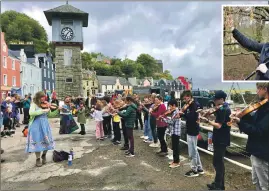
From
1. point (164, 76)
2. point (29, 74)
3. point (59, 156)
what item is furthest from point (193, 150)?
point (164, 76)

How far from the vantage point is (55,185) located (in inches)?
204

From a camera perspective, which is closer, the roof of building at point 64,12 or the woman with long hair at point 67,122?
the woman with long hair at point 67,122

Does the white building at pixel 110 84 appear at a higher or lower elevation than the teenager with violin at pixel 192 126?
higher

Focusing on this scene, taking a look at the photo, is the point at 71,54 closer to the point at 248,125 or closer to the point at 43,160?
the point at 43,160

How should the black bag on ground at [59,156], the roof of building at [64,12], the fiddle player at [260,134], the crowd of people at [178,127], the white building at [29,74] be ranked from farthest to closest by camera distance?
the white building at [29,74] → the roof of building at [64,12] → the black bag on ground at [59,156] → the crowd of people at [178,127] → the fiddle player at [260,134]

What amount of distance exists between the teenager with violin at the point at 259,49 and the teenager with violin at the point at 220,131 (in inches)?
31.9

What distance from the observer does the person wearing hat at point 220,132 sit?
15.1ft

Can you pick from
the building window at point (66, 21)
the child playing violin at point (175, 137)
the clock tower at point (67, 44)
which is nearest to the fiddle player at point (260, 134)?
the child playing violin at point (175, 137)

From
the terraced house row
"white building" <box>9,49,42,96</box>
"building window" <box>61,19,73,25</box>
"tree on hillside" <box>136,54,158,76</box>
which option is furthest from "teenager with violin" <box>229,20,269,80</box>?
"tree on hillside" <box>136,54,158,76</box>

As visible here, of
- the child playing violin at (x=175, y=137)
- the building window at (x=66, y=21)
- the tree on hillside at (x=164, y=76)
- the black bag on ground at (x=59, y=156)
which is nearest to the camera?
the child playing violin at (x=175, y=137)

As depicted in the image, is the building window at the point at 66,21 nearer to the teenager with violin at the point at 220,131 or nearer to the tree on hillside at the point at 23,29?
the teenager with violin at the point at 220,131

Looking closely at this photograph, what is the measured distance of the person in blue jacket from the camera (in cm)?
384

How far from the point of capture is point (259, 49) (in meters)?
3.92

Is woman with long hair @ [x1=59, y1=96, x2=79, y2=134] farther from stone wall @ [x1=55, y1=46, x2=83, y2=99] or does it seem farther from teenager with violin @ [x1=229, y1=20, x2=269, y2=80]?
stone wall @ [x1=55, y1=46, x2=83, y2=99]
